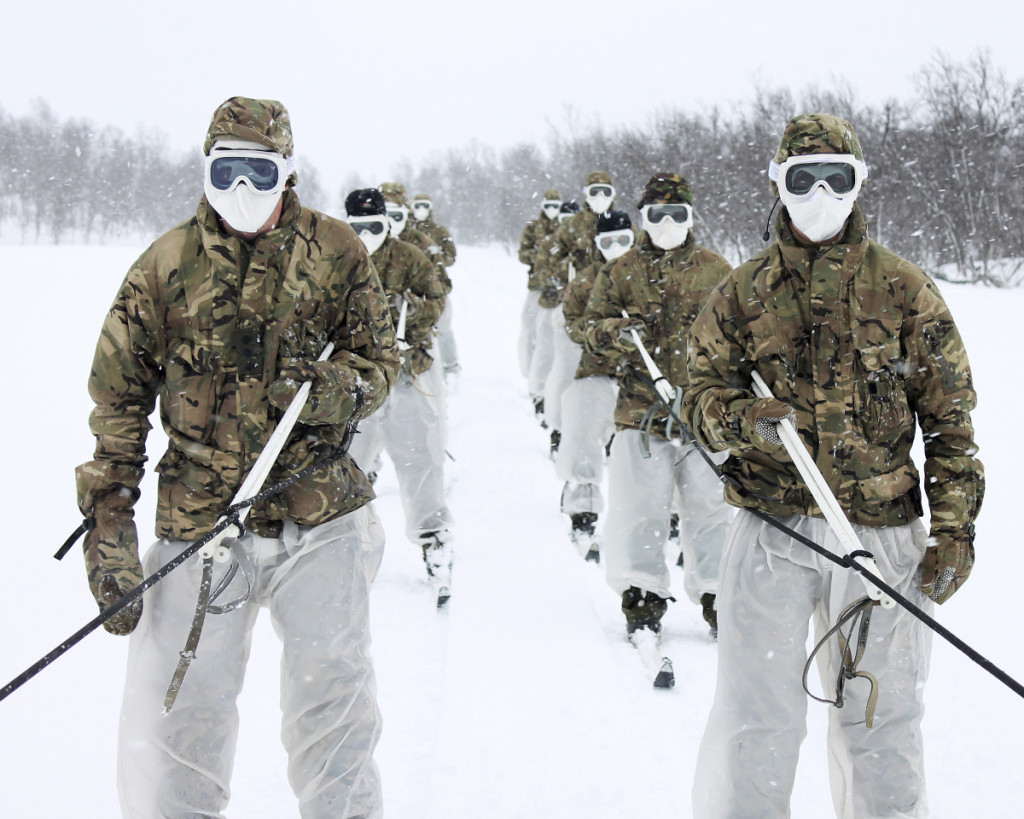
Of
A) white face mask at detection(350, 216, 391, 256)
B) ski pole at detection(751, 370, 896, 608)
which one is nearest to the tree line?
white face mask at detection(350, 216, 391, 256)

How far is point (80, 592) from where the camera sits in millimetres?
5113

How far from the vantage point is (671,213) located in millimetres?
4625

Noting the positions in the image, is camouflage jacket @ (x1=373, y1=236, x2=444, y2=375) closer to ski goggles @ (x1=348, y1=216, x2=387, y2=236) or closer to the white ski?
ski goggles @ (x1=348, y1=216, x2=387, y2=236)

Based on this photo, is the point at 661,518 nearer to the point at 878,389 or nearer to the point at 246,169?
the point at 878,389

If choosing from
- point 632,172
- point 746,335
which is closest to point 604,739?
point 746,335

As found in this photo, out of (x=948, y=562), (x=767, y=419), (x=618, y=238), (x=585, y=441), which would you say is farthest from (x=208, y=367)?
(x=618, y=238)

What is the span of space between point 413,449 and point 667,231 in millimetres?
1999

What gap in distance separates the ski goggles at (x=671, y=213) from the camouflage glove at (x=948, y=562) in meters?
2.58

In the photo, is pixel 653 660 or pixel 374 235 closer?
pixel 653 660

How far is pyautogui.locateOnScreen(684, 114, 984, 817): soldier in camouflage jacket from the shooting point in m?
2.40

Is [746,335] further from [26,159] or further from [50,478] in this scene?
[26,159]

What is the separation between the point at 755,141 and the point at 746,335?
23.5 meters

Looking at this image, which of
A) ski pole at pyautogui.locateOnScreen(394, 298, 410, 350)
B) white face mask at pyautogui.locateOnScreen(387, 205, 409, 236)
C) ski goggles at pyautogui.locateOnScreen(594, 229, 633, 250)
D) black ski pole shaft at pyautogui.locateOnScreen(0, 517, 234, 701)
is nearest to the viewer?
black ski pole shaft at pyautogui.locateOnScreen(0, 517, 234, 701)

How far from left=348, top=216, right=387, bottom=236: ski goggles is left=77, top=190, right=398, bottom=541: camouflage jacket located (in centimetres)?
311
